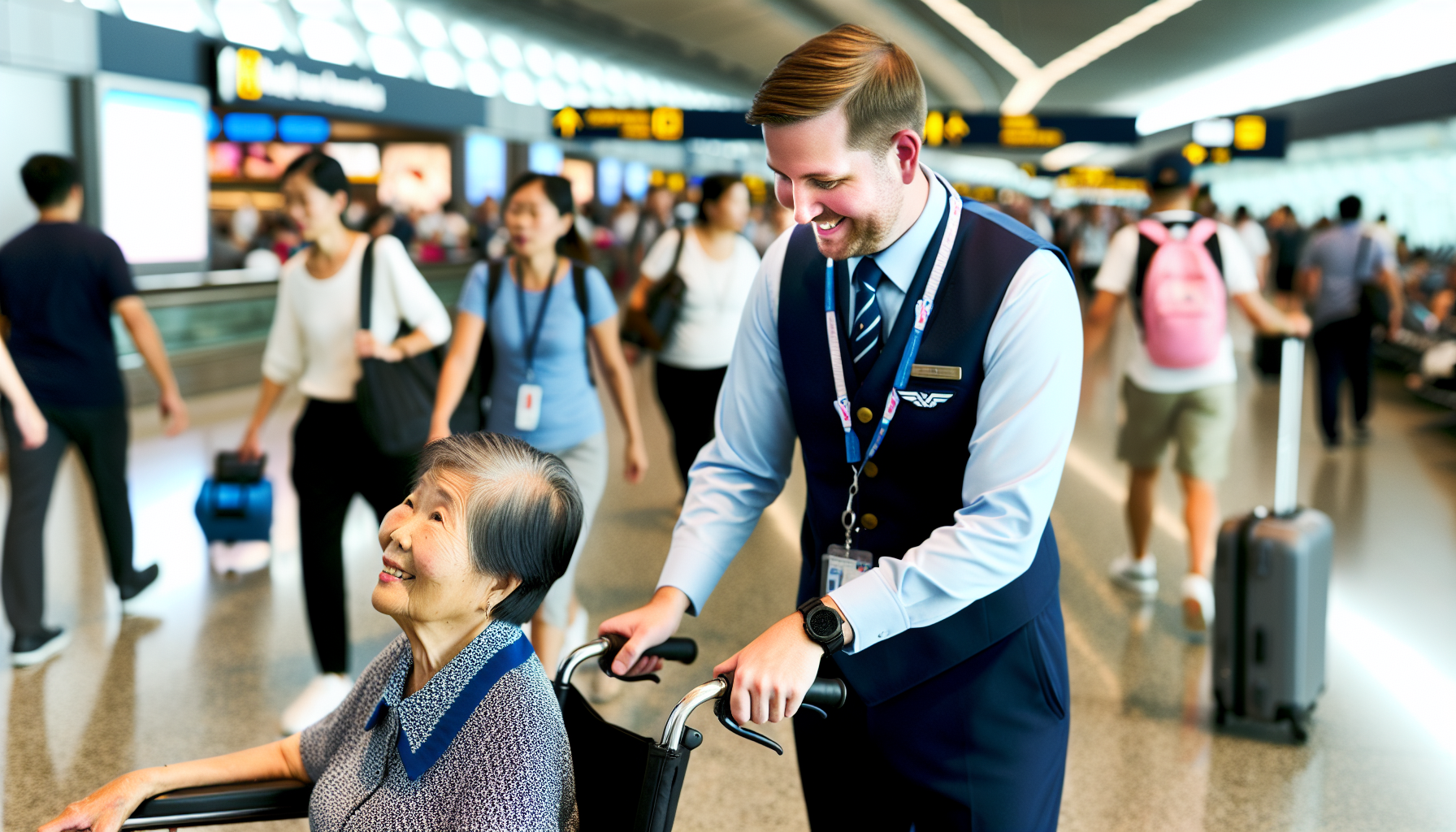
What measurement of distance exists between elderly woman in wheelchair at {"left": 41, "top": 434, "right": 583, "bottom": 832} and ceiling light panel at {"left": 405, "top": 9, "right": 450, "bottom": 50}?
25728 mm

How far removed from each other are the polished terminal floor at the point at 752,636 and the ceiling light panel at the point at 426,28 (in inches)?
788

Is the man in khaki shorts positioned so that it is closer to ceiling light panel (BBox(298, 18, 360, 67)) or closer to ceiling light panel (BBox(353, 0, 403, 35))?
ceiling light panel (BBox(298, 18, 360, 67))

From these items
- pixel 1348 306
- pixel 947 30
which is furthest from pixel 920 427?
pixel 947 30

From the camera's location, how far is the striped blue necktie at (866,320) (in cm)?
170

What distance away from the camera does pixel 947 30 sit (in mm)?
38844

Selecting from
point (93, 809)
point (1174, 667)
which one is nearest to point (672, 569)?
point (93, 809)

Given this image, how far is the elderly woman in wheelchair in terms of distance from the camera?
60.8 inches

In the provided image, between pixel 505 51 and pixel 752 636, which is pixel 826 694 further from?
pixel 505 51

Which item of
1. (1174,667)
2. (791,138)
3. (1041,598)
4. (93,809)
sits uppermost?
(791,138)

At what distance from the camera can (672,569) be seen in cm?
178

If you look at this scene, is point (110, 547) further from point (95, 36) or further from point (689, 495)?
point (95, 36)

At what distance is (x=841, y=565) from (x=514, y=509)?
0.49 metres

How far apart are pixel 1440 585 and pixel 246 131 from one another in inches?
670

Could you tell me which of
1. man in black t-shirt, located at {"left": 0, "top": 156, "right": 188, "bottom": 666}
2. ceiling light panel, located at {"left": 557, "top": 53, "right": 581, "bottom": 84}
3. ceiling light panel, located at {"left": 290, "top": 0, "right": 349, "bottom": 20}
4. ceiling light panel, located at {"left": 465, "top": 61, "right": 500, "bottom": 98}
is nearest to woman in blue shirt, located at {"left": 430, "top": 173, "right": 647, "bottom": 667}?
man in black t-shirt, located at {"left": 0, "top": 156, "right": 188, "bottom": 666}
